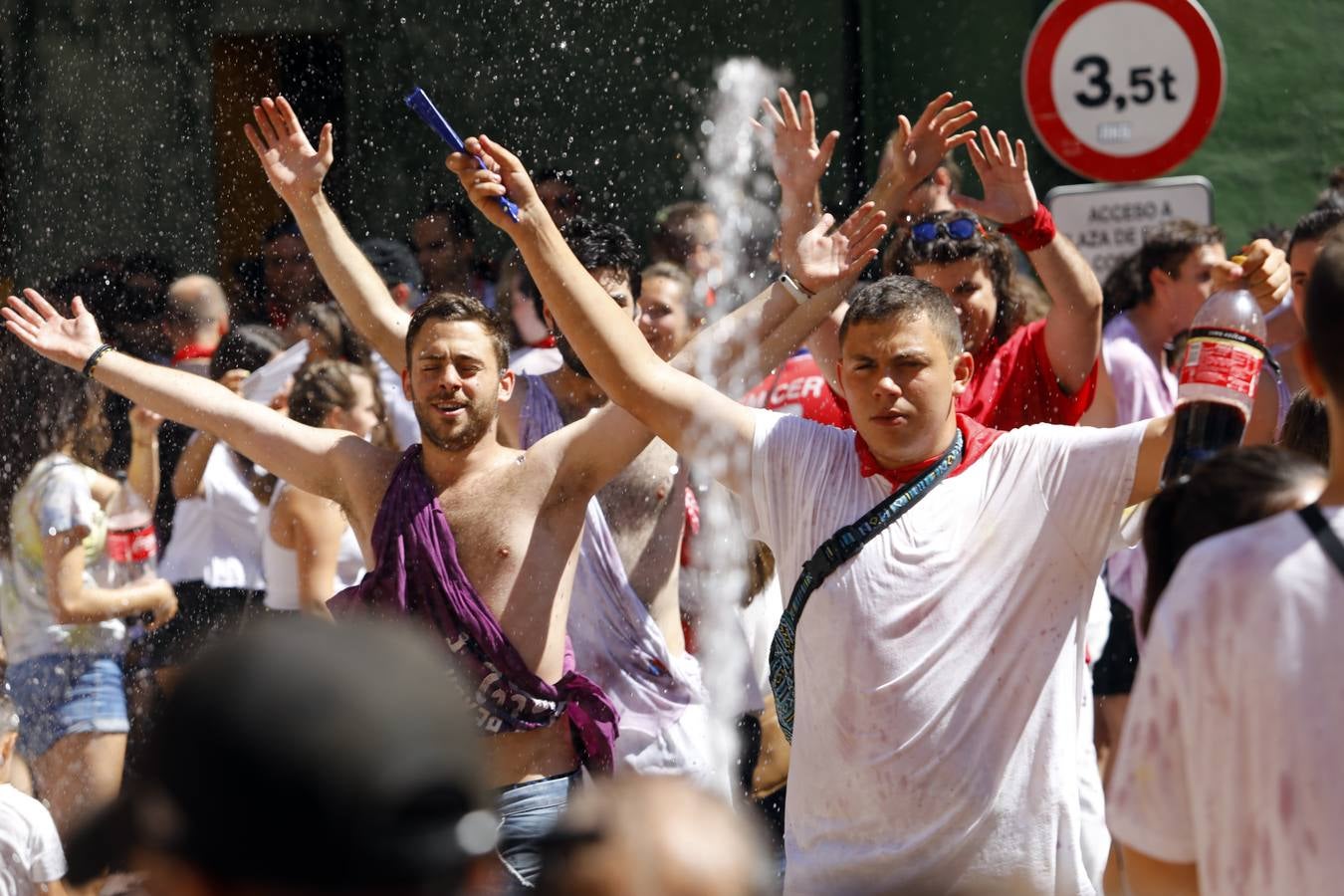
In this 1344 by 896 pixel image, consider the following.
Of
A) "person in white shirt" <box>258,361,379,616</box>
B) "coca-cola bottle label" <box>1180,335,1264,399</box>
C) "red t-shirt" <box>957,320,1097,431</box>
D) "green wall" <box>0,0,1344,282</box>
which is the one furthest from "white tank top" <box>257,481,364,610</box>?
"green wall" <box>0,0,1344,282</box>

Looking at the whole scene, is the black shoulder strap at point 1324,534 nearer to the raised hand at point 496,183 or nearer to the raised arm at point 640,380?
the raised arm at point 640,380

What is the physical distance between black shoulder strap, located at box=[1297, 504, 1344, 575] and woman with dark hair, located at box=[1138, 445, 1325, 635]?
10 centimetres

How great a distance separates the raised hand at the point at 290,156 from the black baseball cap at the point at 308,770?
12.6 feet

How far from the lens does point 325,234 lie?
507 cm

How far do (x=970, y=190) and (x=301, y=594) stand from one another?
515 cm

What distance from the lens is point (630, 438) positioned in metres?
4.43

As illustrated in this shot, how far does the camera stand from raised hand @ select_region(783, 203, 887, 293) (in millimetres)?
4324

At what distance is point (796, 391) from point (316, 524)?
157 cm

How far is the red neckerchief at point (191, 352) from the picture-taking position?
7836 mm

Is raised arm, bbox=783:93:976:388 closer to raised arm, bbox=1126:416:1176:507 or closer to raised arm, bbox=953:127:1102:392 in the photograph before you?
raised arm, bbox=953:127:1102:392

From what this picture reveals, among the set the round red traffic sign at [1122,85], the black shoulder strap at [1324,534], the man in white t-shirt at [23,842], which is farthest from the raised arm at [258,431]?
the round red traffic sign at [1122,85]

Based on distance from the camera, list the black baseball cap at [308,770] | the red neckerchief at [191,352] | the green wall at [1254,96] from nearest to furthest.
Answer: the black baseball cap at [308,770], the red neckerchief at [191,352], the green wall at [1254,96]

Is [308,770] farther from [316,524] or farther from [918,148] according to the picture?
[316,524]

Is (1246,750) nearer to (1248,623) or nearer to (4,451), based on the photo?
(1248,623)
